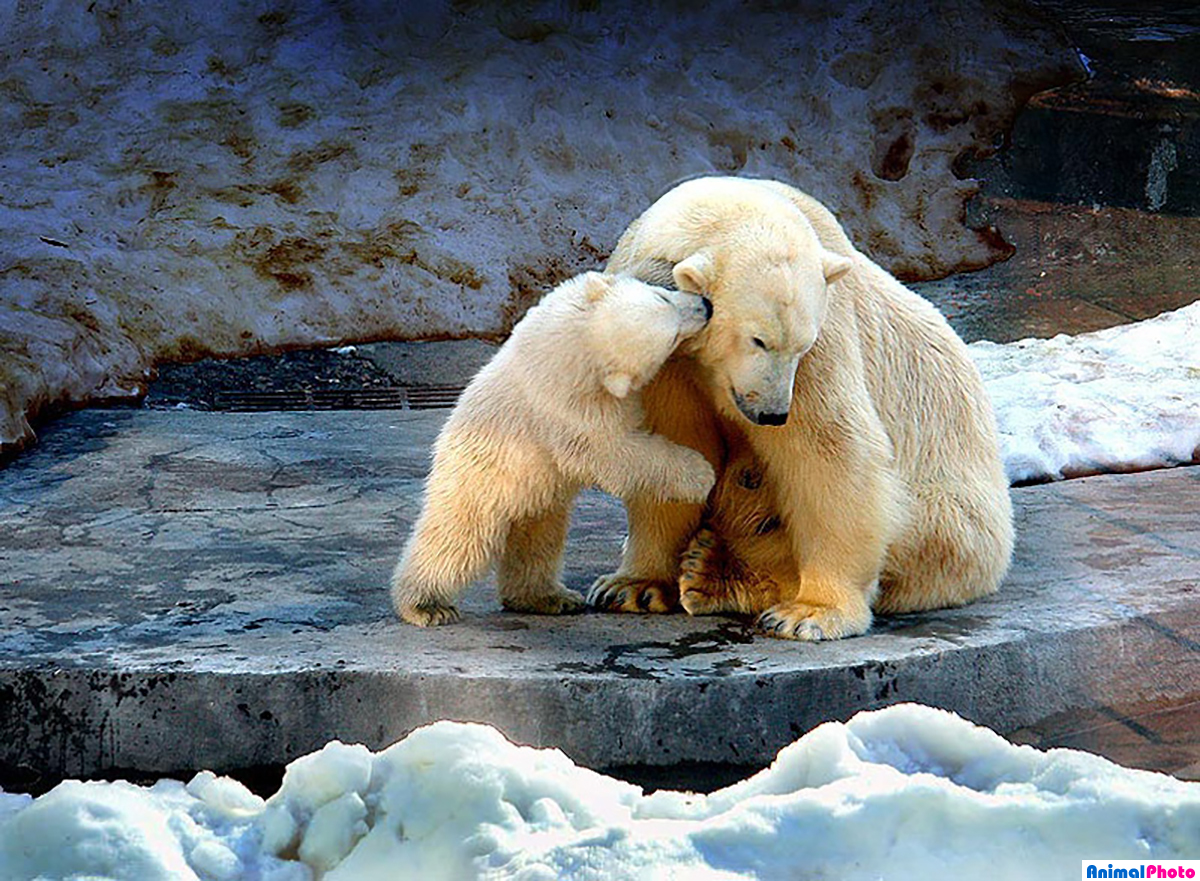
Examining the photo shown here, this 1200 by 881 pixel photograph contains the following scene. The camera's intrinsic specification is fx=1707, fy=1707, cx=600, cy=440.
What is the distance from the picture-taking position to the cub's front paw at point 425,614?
402cm

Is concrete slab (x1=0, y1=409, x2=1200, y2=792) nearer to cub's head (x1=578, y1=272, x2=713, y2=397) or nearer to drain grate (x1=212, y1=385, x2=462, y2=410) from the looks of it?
cub's head (x1=578, y1=272, x2=713, y2=397)

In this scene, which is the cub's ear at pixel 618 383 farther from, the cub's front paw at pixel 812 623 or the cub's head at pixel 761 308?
the cub's front paw at pixel 812 623

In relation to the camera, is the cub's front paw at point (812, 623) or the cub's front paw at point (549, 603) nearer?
the cub's front paw at point (812, 623)

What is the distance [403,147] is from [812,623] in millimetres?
5031

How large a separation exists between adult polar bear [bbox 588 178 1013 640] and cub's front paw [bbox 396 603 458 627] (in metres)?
0.39

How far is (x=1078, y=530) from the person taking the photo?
16.2 ft

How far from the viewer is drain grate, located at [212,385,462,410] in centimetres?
704

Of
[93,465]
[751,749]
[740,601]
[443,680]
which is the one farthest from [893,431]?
[93,465]

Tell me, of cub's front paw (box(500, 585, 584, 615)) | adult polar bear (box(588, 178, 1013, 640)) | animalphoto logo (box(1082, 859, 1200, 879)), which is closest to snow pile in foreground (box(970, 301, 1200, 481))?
adult polar bear (box(588, 178, 1013, 640))

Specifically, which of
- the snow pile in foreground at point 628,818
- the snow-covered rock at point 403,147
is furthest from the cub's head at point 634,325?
the snow-covered rock at point 403,147

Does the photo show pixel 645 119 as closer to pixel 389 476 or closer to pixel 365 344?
pixel 365 344

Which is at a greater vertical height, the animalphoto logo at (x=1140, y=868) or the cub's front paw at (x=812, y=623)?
the animalphoto logo at (x=1140, y=868)

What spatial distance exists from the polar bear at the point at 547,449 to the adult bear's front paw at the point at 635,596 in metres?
0.08

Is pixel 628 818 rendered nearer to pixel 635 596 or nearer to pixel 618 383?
pixel 618 383
